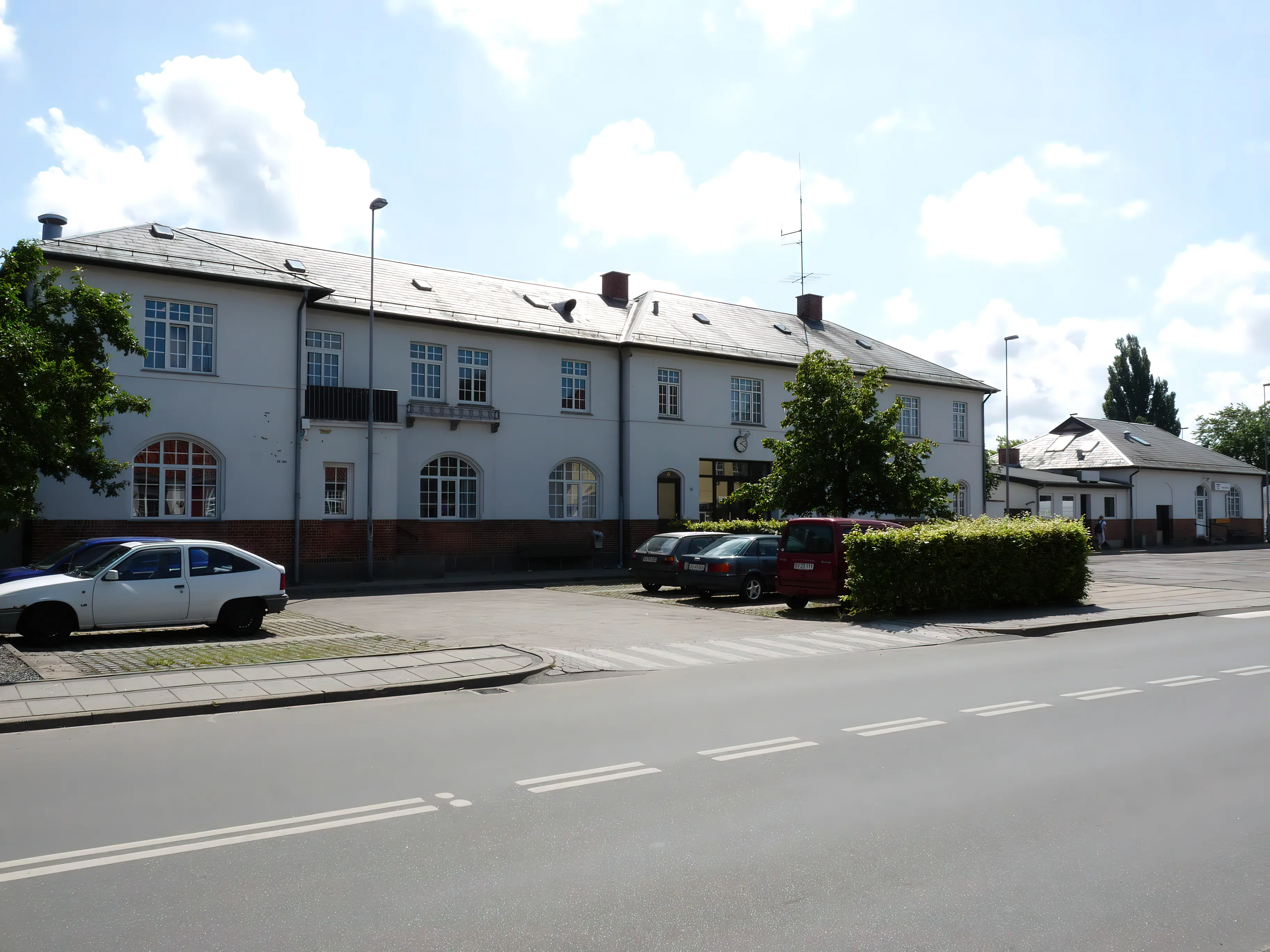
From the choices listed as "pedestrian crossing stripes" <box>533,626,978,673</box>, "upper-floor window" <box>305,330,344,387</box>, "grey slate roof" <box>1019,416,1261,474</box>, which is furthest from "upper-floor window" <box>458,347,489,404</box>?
"grey slate roof" <box>1019,416,1261,474</box>

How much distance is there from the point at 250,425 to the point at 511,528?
8.39 meters

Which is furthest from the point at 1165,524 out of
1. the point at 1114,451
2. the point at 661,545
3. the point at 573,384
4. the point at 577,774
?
the point at 577,774

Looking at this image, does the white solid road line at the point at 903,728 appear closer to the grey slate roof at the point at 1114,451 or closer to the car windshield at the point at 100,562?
the car windshield at the point at 100,562

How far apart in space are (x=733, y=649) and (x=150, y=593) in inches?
319

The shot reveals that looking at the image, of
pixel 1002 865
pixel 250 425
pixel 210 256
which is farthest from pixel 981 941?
pixel 210 256

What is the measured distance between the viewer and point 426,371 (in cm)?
2931

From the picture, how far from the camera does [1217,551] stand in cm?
4853

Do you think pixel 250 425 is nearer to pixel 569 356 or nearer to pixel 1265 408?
pixel 569 356

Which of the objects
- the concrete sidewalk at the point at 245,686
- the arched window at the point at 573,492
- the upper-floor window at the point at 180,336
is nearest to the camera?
the concrete sidewalk at the point at 245,686

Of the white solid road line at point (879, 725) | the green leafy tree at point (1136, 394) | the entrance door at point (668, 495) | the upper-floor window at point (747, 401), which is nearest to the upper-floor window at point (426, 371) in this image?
the entrance door at point (668, 495)

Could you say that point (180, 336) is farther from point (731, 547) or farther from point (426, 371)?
point (731, 547)

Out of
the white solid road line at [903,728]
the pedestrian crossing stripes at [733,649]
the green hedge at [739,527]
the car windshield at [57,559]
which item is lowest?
the pedestrian crossing stripes at [733,649]

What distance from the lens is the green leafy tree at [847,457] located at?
27.4 meters

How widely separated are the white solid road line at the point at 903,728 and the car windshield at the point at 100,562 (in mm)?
10795
